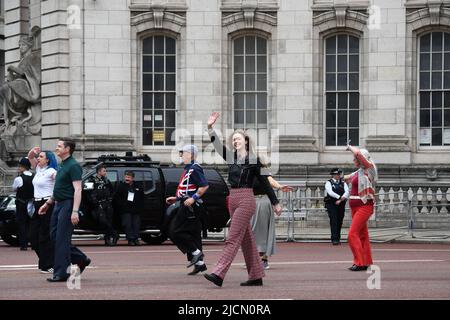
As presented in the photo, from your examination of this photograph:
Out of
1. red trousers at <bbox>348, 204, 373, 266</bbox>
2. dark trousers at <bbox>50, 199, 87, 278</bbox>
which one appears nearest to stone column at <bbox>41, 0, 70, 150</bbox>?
red trousers at <bbox>348, 204, 373, 266</bbox>

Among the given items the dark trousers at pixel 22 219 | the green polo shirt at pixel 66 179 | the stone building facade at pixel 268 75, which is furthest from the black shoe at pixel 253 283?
the stone building facade at pixel 268 75

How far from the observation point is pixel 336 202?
27375 mm

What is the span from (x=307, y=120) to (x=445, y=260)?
46.7 feet

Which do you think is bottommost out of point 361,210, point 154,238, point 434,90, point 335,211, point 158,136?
point 154,238

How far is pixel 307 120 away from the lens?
34656 millimetres

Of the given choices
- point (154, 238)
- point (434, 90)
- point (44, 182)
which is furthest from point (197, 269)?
point (434, 90)

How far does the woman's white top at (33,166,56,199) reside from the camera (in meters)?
18.0

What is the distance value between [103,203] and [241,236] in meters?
11.5

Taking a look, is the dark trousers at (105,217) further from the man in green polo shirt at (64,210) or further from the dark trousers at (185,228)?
the man in green polo shirt at (64,210)

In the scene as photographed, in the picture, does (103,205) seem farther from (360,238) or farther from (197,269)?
(360,238)

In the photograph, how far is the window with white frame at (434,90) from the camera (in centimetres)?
3447

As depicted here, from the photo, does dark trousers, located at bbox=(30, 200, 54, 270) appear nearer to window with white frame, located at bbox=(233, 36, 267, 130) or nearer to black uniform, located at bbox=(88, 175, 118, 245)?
black uniform, located at bbox=(88, 175, 118, 245)

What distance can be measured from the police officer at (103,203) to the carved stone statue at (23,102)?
10241mm
